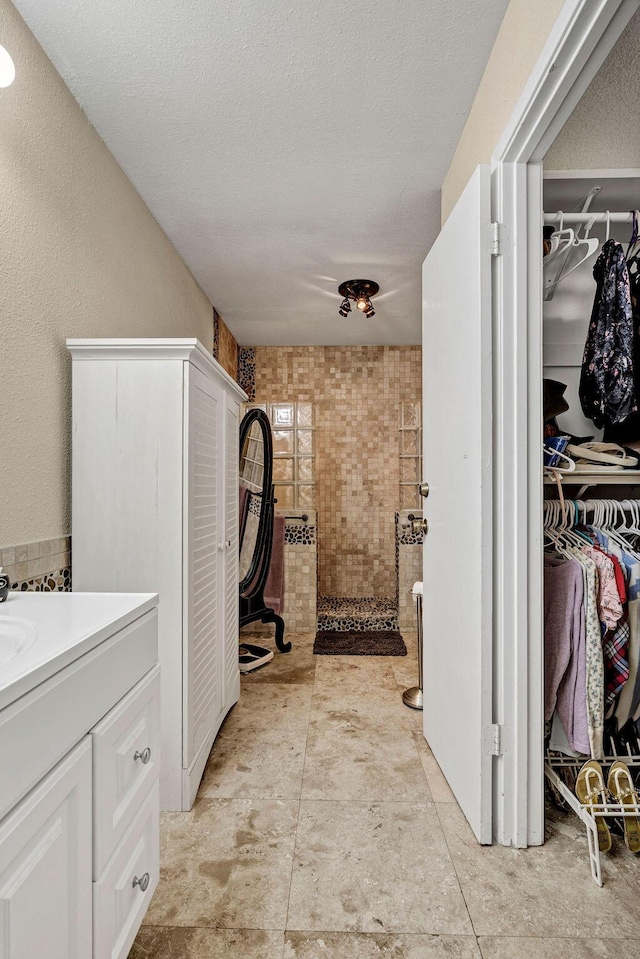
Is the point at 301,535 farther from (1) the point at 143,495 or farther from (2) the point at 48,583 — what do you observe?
(2) the point at 48,583

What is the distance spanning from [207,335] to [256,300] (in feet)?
1.40

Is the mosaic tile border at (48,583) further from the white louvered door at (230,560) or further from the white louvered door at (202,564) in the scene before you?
the white louvered door at (230,560)

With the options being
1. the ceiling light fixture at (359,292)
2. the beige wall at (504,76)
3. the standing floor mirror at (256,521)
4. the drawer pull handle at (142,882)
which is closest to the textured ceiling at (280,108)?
the beige wall at (504,76)

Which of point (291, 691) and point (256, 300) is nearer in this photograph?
point (291, 691)

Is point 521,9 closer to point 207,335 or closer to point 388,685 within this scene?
point 207,335

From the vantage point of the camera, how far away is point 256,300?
3711mm

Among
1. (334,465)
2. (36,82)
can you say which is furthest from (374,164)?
(334,465)

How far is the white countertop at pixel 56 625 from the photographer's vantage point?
726 millimetres

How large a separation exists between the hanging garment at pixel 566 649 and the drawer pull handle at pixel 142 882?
1230 mm

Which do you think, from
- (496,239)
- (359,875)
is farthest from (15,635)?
(496,239)

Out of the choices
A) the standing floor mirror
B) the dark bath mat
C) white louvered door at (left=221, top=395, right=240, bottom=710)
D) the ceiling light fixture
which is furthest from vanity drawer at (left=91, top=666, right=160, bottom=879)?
the ceiling light fixture

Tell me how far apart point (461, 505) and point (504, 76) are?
129cm

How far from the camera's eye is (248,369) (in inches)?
192

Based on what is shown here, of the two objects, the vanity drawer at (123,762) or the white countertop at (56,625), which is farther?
the vanity drawer at (123,762)
